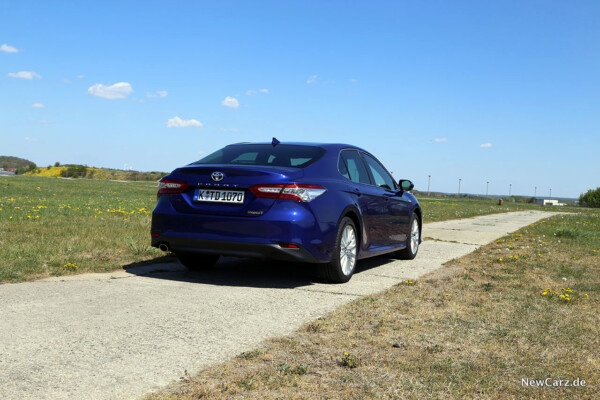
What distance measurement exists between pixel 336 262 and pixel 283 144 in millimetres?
1623

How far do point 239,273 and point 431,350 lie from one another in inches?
139

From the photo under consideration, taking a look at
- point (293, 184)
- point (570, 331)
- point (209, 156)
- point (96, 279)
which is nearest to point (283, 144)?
point (209, 156)

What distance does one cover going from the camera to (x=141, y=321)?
4.25m

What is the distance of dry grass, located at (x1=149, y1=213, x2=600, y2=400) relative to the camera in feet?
9.64

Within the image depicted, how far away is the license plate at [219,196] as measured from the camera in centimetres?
571

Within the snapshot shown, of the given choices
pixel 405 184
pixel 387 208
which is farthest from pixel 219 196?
pixel 405 184

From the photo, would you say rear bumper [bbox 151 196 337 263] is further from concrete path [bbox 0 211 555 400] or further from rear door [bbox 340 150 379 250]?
rear door [bbox 340 150 379 250]

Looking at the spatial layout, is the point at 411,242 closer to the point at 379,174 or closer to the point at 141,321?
the point at 379,174

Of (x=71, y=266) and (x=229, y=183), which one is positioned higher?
(x=229, y=183)

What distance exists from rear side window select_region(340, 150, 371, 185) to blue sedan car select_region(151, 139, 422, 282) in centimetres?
3

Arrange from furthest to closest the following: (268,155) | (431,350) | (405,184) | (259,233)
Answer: (405,184) < (268,155) < (259,233) < (431,350)

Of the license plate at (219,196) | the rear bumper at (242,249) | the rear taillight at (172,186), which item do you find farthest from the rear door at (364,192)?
the rear taillight at (172,186)

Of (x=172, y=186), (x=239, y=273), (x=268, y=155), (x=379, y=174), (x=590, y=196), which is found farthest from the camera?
(x=590, y=196)

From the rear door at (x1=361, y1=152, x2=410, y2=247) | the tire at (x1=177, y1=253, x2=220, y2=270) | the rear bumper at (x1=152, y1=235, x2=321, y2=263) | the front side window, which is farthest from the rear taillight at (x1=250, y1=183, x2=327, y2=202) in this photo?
the front side window
